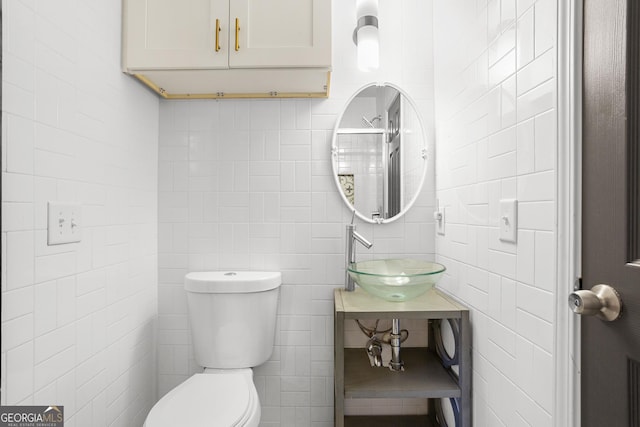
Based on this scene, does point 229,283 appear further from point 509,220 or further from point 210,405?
point 509,220

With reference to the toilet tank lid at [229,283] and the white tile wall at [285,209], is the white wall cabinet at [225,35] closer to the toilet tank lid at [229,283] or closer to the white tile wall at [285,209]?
the white tile wall at [285,209]

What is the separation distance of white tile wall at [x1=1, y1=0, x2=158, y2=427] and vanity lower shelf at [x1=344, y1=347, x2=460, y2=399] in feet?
2.89

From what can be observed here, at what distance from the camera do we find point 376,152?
5.47 feet

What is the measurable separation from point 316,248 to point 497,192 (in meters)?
0.85

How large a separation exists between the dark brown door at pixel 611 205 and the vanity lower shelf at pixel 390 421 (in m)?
1.04

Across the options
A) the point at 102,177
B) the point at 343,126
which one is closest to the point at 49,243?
the point at 102,177

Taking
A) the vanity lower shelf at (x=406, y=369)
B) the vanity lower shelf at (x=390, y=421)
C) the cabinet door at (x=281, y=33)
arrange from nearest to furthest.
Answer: the vanity lower shelf at (x=406, y=369) < the cabinet door at (x=281, y=33) < the vanity lower shelf at (x=390, y=421)

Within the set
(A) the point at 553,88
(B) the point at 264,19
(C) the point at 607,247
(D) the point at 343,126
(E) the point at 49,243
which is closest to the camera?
(C) the point at 607,247

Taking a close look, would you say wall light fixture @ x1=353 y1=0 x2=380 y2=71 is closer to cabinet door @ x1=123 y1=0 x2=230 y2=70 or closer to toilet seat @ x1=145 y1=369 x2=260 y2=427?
cabinet door @ x1=123 y1=0 x2=230 y2=70

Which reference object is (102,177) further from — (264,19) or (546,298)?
(546,298)

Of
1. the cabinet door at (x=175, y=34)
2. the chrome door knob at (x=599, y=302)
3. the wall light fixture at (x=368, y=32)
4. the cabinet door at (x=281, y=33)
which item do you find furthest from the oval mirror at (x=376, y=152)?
the chrome door knob at (x=599, y=302)

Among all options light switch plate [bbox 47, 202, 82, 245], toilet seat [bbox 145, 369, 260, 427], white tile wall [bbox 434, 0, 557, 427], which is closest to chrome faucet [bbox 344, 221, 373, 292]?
white tile wall [bbox 434, 0, 557, 427]

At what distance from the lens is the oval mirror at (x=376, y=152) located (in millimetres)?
1662

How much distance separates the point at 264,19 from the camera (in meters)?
1.38
